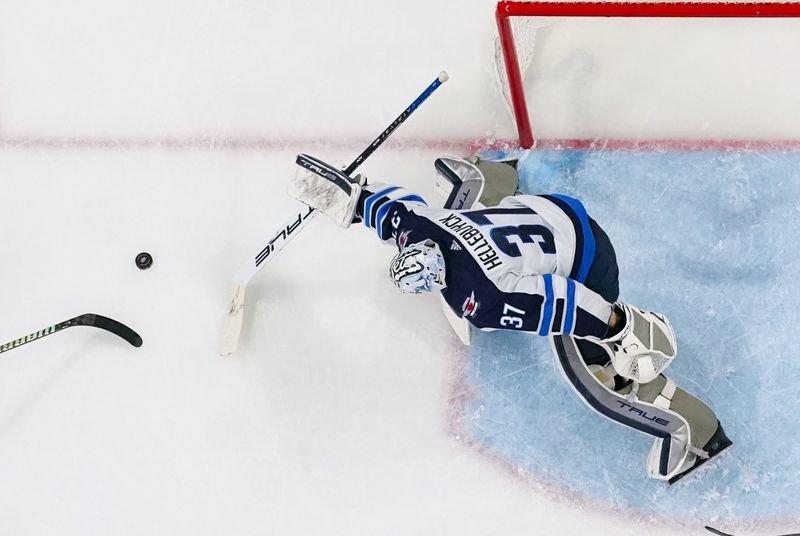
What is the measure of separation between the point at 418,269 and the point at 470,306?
9.2 inches

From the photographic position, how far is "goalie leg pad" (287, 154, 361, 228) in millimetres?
2842

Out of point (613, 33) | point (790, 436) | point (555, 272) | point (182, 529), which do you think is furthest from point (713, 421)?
point (182, 529)

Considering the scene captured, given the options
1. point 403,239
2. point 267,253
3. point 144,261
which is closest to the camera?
point 403,239

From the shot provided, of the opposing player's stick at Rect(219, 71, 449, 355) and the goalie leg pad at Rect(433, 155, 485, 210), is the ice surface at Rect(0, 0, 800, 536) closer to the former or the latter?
the opposing player's stick at Rect(219, 71, 449, 355)

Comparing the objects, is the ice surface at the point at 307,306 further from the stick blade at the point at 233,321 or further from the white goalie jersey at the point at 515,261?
the white goalie jersey at the point at 515,261

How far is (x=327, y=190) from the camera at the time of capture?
9.51 feet

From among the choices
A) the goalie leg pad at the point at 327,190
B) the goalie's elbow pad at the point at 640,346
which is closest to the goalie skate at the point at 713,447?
the goalie's elbow pad at the point at 640,346

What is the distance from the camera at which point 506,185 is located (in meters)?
3.19

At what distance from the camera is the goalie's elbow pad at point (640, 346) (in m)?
2.58

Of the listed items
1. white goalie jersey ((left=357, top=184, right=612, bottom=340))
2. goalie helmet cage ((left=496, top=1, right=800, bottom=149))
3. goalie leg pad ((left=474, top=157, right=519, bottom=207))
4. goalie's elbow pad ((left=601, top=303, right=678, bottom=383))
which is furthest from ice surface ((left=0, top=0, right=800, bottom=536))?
goalie helmet cage ((left=496, top=1, right=800, bottom=149))

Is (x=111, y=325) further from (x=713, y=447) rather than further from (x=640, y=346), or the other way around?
(x=713, y=447)

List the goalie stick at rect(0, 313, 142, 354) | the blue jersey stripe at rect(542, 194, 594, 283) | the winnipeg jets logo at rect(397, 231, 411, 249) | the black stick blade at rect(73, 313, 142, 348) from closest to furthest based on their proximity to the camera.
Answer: the winnipeg jets logo at rect(397, 231, 411, 249) < the blue jersey stripe at rect(542, 194, 594, 283) < the goalie stick at rect(0, 313, 142, 354) < the black stick blade at rect(73, 313, 142, 348)

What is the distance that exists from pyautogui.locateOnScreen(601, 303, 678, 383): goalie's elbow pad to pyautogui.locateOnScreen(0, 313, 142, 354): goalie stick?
A: 1.81m

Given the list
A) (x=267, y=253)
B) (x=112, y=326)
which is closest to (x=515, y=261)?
(x=267, y=253)
